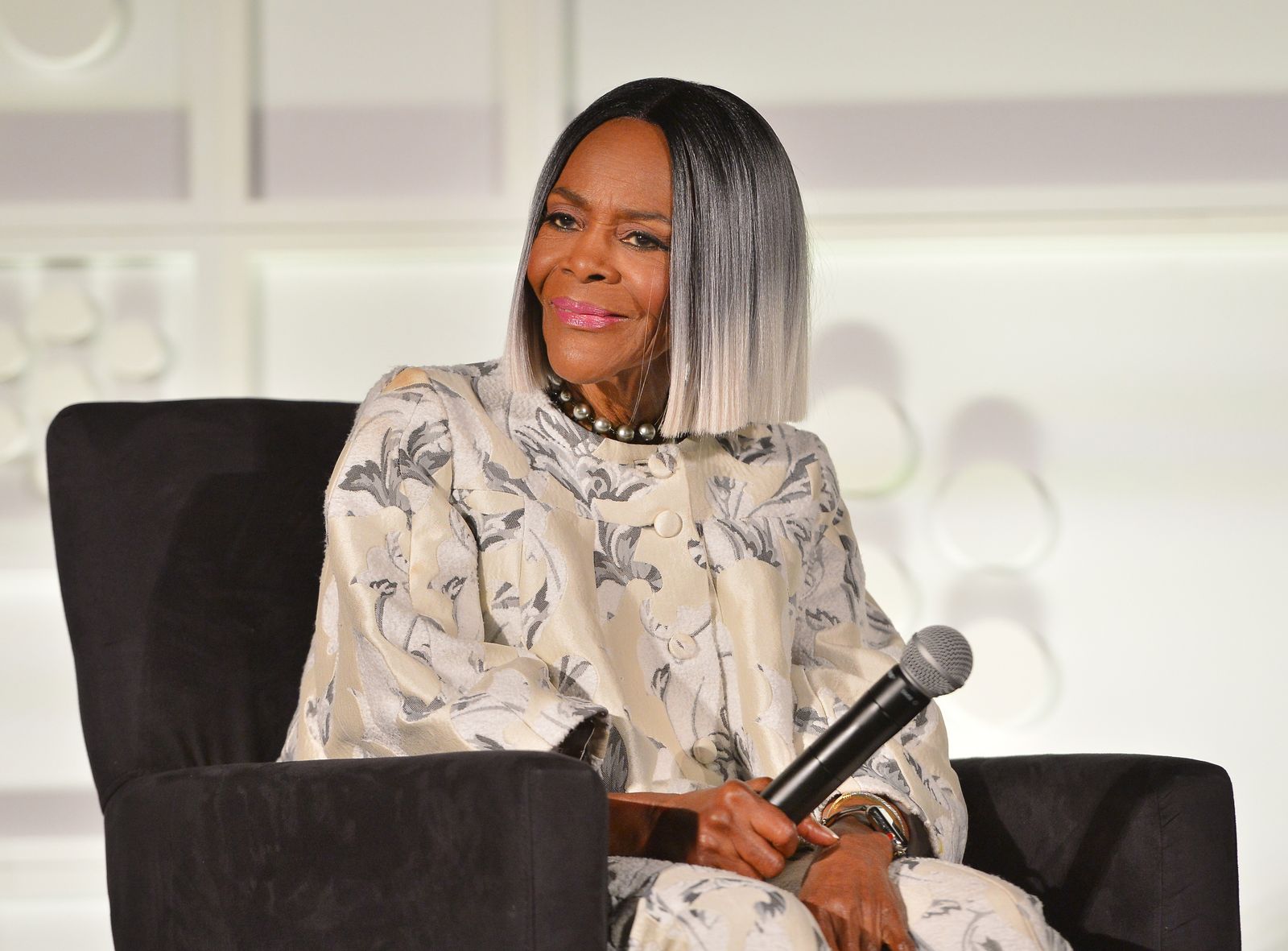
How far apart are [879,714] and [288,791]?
46 centimetres

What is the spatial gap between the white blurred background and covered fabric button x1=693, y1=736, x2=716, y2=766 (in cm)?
116

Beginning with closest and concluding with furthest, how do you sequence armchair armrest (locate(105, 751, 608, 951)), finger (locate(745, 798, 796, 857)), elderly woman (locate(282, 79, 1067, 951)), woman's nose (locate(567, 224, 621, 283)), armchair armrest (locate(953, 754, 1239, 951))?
armchair armrest (locate(105, 751, 608, 951)), finger (locate(745, 798, 796, 857)), elderly woman (locate(282, 79, 1067, 951)), armchair armrest (locate(953, 754, 1239, 951)), woman's nose (locate(567, 224, 621, 283))

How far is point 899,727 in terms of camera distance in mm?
1185

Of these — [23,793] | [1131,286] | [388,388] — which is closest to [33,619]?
[23,793]

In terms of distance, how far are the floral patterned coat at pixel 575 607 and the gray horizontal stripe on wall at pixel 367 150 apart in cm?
106

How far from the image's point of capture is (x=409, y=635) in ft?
4.47

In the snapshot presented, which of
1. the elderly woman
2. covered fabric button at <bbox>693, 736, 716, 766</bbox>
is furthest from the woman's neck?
covered fabric button at <bbox>693, 736, 716, 766</bbox>

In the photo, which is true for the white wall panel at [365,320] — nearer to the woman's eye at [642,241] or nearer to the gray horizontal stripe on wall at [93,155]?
the gray horizontal stripe on wall at [93,155]

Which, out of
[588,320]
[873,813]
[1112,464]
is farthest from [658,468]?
[1112,464]

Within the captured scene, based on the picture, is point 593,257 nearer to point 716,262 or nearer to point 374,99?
point 716,262

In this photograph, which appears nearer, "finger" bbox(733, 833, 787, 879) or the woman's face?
"finger" bbox(733, 833, 787, 879)

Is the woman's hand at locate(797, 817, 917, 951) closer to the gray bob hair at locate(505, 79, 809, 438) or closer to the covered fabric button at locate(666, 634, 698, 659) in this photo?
the covered fabric button at locate(666, 634, 698, 659)

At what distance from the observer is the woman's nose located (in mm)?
1561

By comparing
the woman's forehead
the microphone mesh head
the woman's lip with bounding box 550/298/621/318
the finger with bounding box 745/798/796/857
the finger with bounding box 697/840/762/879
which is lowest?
the finger with bounding box 697/840/762/879
